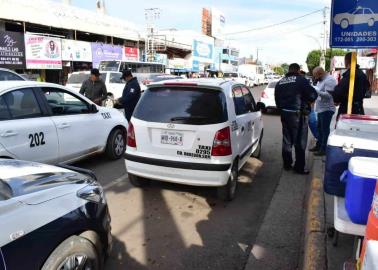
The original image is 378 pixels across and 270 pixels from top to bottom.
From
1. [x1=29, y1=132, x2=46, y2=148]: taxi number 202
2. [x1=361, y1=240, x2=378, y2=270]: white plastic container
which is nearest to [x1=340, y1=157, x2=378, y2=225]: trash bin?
[x1=361, y1=240, x2=378, y2=270]: white plastic container

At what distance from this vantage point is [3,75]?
1102cm

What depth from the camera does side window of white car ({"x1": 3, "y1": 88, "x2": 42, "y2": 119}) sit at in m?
5.08

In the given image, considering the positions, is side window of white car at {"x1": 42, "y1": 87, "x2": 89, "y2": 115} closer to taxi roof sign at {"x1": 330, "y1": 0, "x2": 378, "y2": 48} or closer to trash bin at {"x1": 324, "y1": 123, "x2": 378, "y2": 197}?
taxi roof sign at {"x1": 330, "y1": 0, "x2": 378, "y2": 48}

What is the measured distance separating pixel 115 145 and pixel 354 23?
4.55 metres

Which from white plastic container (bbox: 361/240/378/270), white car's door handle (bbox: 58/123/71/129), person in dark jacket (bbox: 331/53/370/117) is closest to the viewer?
white plastic container (bbox: 361/240/378/270)

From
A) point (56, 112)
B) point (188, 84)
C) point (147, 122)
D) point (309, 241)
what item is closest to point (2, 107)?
point (56, 112)

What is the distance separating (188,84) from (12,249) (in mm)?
3275

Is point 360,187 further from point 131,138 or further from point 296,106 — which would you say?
point 296,106

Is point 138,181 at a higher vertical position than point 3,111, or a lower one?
lower

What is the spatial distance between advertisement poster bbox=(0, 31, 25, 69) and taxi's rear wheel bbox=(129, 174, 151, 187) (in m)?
16.9

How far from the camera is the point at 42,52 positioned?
22.0 m

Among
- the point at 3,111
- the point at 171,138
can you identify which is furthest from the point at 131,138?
the point at 3,111

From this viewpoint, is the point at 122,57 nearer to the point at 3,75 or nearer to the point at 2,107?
the point at 3,75

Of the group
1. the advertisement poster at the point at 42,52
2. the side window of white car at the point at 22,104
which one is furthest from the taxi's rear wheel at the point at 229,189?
the advertisement poster at the point at 42,52
